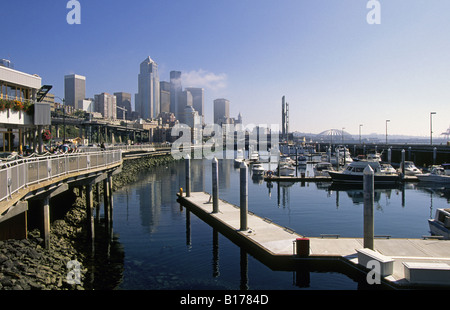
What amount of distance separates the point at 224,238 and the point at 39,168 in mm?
14072

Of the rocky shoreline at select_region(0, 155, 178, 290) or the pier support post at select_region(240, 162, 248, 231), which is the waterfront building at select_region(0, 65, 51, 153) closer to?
the rocky shoreline at select_region(0, 155, 178, 290)

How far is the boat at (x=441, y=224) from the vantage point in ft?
85.3

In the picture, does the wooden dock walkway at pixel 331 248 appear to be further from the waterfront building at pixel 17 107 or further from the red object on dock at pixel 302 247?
the waterfront building at pixel 17 107

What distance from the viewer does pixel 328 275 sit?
19156mm

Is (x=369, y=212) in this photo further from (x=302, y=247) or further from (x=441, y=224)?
(x=441, y=224)

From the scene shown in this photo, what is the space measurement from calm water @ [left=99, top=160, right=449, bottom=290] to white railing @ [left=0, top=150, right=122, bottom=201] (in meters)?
6.68

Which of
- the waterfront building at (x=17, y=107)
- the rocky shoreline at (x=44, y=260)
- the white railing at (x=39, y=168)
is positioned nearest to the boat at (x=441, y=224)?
the rocky shoreline at (x=44, y=260)

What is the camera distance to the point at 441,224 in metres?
26.8

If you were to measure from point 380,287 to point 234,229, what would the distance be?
38.0 ft

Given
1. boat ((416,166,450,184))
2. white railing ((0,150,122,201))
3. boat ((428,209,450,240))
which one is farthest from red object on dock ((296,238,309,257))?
boat ((416,166,450,184))

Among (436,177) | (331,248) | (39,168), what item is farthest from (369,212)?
(436,177)

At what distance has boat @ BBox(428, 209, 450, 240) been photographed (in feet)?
85.3
